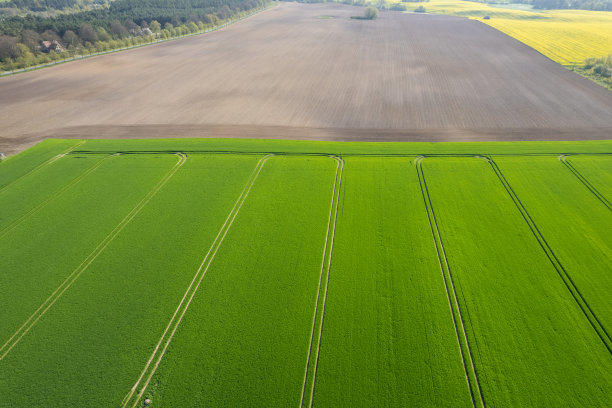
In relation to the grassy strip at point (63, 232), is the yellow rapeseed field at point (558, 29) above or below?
above

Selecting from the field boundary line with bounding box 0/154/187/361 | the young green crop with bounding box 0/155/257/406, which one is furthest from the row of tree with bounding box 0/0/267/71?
the young green crop with bounding box 0/155/257/406

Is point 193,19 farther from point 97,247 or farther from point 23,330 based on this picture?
point 23,330

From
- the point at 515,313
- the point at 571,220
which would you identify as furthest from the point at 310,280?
the point at 571,220

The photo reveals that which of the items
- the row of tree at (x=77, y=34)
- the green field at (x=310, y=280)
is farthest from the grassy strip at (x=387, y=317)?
the row of tree at (x=77, y=34)

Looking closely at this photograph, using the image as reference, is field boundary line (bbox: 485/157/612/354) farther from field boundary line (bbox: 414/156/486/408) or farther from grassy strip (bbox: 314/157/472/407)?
grassy strip (bbox: 314/157/472/407)

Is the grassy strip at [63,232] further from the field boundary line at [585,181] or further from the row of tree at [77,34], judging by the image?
the row of tree at [77,34]

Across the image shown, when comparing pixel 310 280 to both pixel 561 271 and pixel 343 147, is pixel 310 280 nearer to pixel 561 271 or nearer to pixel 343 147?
pixel 561 271
